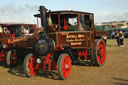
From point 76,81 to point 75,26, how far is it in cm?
210

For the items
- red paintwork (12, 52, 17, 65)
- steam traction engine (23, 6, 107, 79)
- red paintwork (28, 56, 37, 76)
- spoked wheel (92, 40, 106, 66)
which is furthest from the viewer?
red paintwork (12, 52, 17, 65)

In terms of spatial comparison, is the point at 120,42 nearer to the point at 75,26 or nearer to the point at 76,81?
the point at 75,26

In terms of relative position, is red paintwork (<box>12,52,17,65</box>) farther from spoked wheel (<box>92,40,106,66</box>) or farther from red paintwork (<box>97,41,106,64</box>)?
red paintwork (<box>97,41,106,64</box>)

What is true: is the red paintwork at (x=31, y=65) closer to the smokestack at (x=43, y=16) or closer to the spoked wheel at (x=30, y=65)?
the spoked wheel at (x=30, y=65)

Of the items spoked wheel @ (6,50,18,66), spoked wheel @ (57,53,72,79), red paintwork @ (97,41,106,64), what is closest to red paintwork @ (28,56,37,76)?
spoked wheel @ (57,53,72,79)

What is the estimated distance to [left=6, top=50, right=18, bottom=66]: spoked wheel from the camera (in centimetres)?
721

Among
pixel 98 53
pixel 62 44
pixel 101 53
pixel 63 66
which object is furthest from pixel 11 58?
pixel 101 53

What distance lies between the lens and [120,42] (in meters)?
15.5

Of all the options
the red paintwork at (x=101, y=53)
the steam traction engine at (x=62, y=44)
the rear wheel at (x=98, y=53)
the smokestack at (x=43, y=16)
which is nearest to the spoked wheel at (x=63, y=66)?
the steam traction engine at (x=62, y=44)

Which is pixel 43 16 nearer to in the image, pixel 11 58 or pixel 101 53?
pixel 11 58

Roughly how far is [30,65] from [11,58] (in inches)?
90.1

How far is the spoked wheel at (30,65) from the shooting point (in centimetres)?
520

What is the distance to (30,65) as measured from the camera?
537 cm

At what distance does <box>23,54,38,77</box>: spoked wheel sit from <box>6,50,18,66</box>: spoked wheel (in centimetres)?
206
